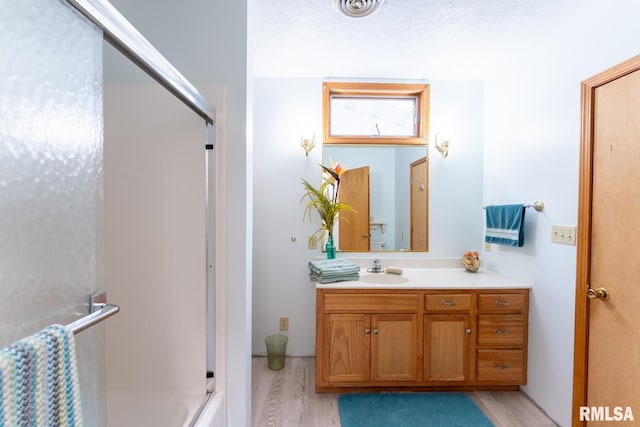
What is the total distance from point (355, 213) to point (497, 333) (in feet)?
4.35

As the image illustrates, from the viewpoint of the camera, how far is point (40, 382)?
0.44 m

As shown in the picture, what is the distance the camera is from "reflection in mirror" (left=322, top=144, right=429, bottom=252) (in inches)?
97.3

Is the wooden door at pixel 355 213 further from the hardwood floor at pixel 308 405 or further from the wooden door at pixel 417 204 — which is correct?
the hardwood floor at pixel 308 405

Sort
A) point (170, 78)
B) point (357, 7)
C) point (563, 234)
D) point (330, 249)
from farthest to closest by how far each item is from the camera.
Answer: point (330, 249) → point (563, 234) → point (357, 7) → point (170, 78)

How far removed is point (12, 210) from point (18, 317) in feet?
0.65

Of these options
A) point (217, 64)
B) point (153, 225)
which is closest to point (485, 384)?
point (153, 225)

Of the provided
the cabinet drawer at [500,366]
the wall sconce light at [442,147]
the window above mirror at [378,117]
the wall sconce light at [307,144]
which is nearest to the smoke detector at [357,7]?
the window above mirror at [378,117]

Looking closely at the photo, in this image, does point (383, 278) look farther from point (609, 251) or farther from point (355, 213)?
point (609, 251)

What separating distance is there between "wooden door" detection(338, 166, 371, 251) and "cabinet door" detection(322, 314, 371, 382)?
679 millimetres

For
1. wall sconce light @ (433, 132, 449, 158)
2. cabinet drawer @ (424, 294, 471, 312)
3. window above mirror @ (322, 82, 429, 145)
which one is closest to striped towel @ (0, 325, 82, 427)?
cabinet drawer @ (424, 294, 471, 312)

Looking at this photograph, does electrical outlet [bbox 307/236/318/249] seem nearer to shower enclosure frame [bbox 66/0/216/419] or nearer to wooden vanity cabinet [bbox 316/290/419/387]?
wooden vanity cabinet [bbox 316/290/419/387]

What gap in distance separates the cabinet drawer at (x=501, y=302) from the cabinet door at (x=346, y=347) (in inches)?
32.1

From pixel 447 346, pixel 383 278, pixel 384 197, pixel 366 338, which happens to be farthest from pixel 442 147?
pixel 366 338

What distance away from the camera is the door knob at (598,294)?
144 cm
